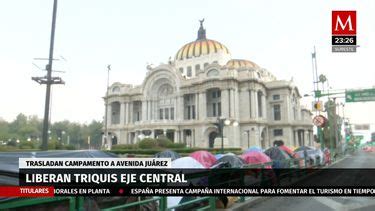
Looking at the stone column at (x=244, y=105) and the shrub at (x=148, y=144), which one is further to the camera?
the stone column at (x=244, y=105)

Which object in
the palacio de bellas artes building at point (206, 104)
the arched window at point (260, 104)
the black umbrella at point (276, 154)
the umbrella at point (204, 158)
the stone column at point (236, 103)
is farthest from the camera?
the arched window at point (260, 104)

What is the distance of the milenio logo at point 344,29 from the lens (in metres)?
5.75

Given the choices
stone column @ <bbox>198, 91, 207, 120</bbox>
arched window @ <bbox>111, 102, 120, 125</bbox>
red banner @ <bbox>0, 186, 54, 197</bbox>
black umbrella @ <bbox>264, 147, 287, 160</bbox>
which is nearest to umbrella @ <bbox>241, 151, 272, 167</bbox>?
black umbrella @ <bbox>264, 147, 287, 160</bbox>

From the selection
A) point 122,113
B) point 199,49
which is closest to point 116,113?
point 122,113

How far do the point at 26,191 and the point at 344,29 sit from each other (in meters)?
6.14

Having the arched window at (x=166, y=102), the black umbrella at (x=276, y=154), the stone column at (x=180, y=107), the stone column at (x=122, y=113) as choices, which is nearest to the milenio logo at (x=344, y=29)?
the black umbrella at (x=276, y=154)

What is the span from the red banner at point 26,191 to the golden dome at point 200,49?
6535 cm

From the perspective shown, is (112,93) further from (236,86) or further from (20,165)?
(20,165)

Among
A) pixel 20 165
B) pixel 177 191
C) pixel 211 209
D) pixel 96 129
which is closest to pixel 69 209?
pixel 20 165

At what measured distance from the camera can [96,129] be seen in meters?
98.4

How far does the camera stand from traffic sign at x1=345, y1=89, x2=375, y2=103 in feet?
63.8

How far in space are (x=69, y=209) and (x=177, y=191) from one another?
1727mm

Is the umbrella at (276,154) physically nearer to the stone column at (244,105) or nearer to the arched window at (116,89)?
the stone column at (244,105)

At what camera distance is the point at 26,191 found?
3902 mm
